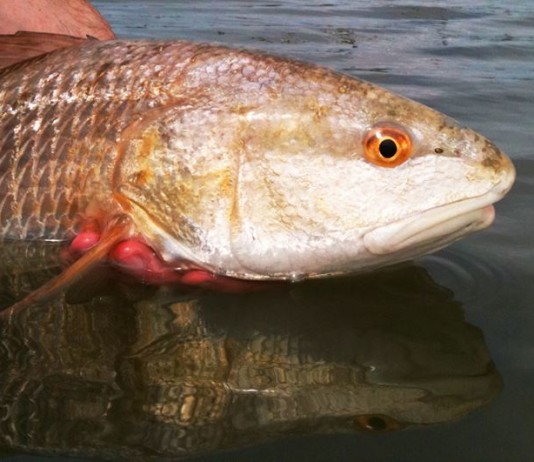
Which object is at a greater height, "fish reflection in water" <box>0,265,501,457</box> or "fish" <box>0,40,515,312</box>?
"fish" <box>0,40,515,312</box>

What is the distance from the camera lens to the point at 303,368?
8.59 ft

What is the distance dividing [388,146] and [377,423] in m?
1.04

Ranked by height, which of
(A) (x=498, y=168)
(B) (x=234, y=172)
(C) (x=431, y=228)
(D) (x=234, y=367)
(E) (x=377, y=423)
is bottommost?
(E) (x=377, y=423)

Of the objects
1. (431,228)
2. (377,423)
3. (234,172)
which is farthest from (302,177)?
(377,423)

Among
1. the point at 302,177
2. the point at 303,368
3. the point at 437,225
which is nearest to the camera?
the point at 303,368

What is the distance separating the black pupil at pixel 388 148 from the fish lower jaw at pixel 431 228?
24 centimetres

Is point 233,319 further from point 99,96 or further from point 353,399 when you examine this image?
point 99,96

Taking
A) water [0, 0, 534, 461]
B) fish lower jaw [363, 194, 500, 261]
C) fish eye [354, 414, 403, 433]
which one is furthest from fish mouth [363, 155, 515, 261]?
fish eye [354, 414, 403, 433]

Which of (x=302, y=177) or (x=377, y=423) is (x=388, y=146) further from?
(x=377, y=423)

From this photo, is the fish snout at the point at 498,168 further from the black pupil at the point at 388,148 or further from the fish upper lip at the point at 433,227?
the black pupil at the point at 388,148

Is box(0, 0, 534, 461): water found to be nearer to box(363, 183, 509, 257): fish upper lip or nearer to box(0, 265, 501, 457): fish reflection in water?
box(0, 265, 501, 457): fish reflection in water

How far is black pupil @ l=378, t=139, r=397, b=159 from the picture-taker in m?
2.97

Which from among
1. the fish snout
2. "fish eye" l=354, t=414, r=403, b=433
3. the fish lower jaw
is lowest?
"fish eye" l=354, t=414, r=403, b=433

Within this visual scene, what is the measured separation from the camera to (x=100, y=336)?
9.23 feet
